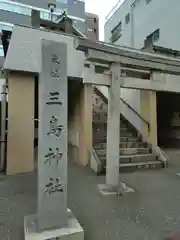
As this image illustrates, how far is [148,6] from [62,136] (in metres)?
17.1

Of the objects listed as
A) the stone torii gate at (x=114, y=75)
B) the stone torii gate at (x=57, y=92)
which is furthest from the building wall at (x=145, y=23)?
the stone torii gate at (x=114, y=75)

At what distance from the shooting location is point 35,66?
299 inches

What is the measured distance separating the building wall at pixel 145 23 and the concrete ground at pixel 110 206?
5.69 metres

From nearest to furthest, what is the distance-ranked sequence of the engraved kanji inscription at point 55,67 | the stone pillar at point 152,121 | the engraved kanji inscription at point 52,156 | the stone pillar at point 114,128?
the engraved kanji inscription at point 52,156
the engraved kanji inscription at point 55,67
the stone pillar at point 114,128
the stone pillar at point 152,121

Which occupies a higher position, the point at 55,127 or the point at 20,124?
the point at 20,124

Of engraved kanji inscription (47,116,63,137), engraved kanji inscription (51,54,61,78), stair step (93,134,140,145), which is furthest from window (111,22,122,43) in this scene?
engraved kanji inscription (47,116,63,137)

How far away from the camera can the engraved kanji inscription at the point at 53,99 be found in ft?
10.9

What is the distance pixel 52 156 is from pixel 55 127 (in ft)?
1.48

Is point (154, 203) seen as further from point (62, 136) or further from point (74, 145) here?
point (74, 145)

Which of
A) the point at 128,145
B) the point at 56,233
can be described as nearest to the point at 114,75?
the point at 56,233

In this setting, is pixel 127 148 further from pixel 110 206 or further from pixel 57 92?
pixel 57 92

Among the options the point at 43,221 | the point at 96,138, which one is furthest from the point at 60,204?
the point at 96,138

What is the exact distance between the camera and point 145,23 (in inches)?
675

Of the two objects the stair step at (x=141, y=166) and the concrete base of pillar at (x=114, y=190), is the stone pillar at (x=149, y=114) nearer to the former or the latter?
the stair step at (x=141, y=166)
